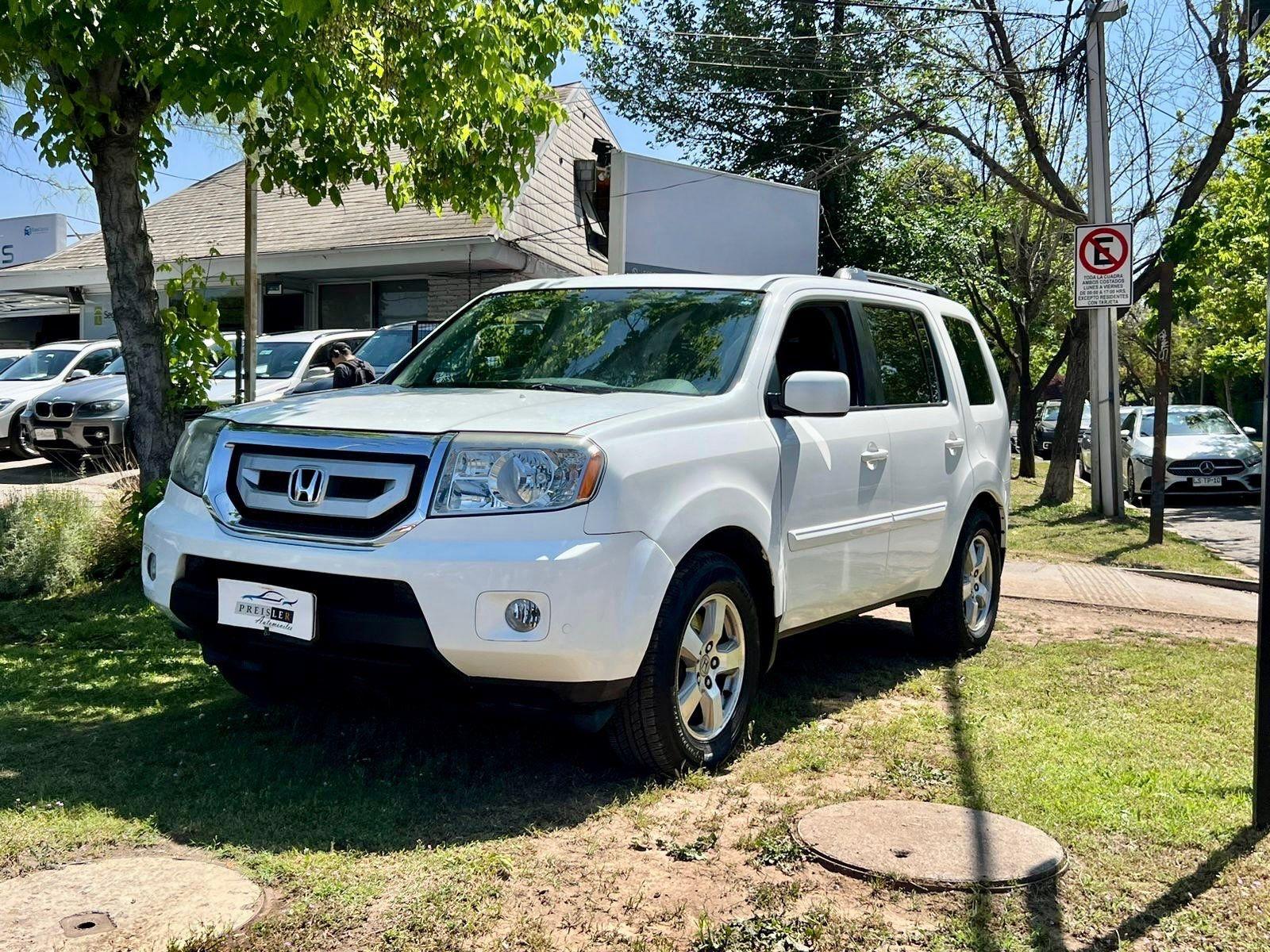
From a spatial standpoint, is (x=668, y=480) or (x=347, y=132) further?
(x=347, y=132)

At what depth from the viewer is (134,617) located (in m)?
7.45

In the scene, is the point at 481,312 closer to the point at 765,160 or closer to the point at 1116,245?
the point at 1116,245

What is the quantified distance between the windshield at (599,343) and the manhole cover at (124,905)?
2.22 meters

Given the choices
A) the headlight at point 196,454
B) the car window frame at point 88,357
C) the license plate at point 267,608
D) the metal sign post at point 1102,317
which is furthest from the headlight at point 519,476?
the car window frame at point 88,357

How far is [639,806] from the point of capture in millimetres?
4133

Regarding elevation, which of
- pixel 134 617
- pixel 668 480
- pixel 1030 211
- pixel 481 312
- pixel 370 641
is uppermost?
pixel 1030 211

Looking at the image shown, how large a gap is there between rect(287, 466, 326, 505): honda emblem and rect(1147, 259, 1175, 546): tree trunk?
33.4ft

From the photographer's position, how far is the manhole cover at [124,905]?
3053 mm

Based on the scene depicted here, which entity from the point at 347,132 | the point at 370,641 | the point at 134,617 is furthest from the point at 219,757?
the point at 347,132

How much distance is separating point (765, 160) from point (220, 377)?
42.8 feet

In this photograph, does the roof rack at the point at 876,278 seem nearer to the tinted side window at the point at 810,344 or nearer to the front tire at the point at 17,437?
the tinted side window at the point at 810,344

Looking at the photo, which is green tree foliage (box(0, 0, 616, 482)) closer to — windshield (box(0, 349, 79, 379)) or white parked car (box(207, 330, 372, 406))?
white parked car (box(207, 330, 372, 406))

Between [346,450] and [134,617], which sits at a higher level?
[346,450]

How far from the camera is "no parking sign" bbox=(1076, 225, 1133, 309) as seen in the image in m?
13.8
